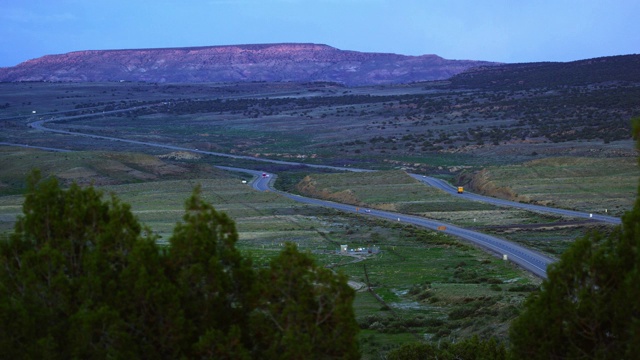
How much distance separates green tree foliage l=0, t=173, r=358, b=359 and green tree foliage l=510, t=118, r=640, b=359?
2.77 metres

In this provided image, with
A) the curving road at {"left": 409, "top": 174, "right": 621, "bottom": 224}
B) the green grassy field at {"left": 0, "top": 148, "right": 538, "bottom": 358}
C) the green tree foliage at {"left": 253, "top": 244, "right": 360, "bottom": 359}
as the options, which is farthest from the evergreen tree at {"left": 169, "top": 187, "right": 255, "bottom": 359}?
the curving road at {"left": 409, "top": 174, "right": 621, "bottom": 224}

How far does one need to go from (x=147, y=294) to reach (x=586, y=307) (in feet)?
20.7

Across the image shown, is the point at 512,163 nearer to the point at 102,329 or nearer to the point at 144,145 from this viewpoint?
the point at 144,145

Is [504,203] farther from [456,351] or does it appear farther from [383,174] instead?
[456,351]

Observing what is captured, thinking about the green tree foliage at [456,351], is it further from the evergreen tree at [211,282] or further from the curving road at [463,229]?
the curving road at [463,229]

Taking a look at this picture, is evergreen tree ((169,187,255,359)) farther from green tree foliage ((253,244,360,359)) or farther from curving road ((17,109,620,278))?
curving road ((17,109,620,278))

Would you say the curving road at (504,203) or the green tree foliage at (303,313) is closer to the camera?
the green tree foliage at (303,313)

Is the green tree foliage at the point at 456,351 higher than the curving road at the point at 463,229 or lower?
higher

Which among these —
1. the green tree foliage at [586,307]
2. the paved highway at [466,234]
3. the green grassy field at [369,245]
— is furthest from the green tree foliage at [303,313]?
the paved highway at [466,234]

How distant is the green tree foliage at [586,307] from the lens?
472 inches

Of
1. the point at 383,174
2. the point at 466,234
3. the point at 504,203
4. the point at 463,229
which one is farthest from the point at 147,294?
the point at 383,174

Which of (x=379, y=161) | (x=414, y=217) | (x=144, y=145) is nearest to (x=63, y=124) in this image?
(x=144, y=145)

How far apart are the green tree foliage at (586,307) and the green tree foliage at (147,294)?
277 centimetres

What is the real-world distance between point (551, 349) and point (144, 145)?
107 metres
